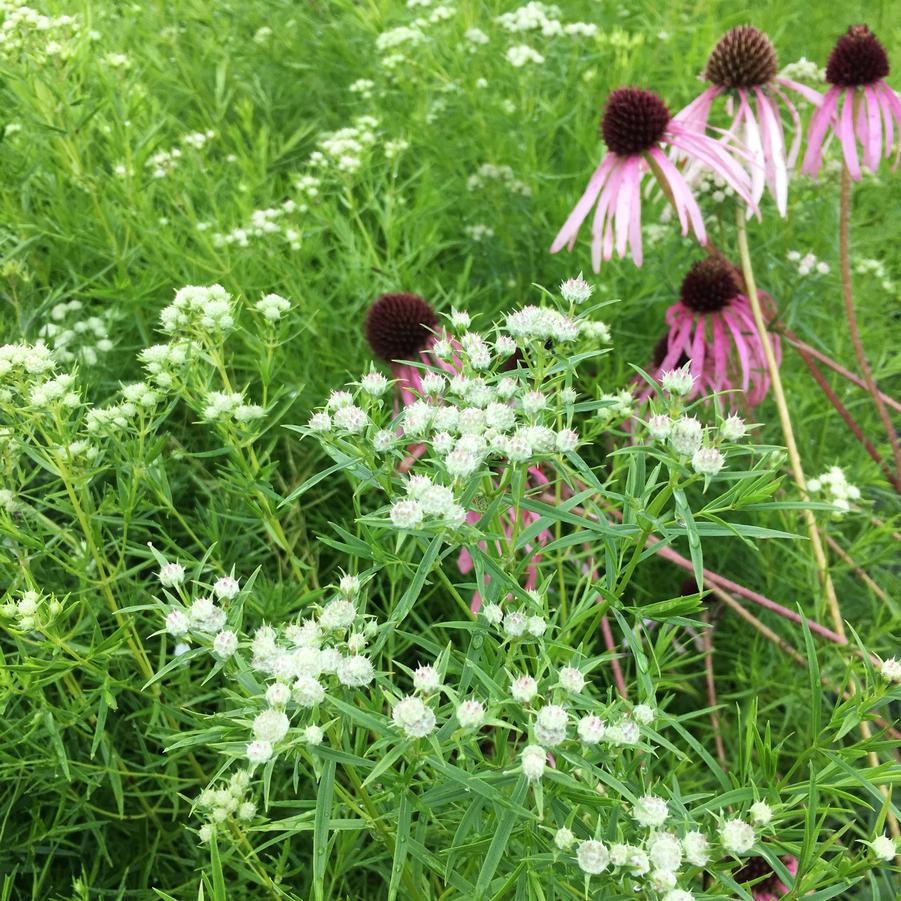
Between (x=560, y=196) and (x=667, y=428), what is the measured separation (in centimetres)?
185

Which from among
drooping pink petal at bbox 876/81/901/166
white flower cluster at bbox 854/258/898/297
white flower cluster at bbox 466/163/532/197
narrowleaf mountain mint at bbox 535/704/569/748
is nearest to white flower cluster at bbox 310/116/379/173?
white flower cluster at bbox 466/163/532/197

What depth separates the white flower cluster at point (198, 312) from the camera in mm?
1451

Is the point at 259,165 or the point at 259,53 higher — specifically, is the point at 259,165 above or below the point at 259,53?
below

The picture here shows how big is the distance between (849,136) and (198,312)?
63.1 inches

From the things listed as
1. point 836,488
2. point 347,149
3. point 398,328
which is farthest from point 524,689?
point 347,149

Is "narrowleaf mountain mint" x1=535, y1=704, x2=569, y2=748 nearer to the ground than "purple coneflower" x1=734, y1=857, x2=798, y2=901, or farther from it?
farther from it

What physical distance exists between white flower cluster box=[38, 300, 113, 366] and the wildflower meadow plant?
0.9 inches

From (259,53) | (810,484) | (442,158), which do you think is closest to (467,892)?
(810,484)

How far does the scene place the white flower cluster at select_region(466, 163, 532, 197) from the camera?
8.54 feet

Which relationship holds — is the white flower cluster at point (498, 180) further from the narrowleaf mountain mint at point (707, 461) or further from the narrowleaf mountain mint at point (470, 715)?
the narrowleaf mountain mint at point (470, 715)

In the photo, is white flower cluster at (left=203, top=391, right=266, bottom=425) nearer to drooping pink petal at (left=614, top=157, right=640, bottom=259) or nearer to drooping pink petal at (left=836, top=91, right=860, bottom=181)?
drooping pink petal at (left=614, top=157, right=640, bottom=259)

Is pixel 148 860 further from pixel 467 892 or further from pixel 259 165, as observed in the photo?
pixel 259 165

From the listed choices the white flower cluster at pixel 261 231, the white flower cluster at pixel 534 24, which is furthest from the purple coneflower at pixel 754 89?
the white flower cluster at pixel 261 231

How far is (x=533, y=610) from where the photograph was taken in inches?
42.0
